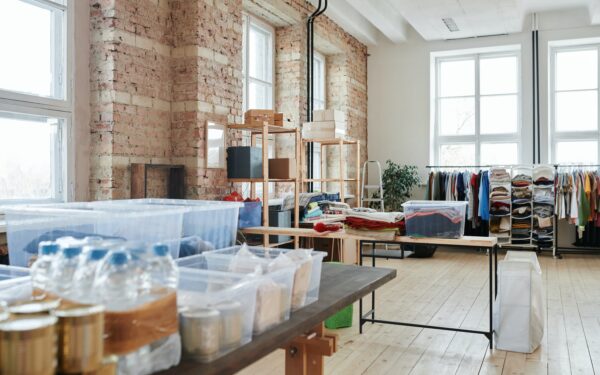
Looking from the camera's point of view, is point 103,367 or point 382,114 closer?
point 103,367

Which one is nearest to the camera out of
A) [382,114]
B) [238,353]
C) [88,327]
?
[88,327]

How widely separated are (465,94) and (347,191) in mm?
2633

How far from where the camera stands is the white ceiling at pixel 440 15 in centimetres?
712

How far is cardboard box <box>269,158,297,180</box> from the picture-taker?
5.45 meters

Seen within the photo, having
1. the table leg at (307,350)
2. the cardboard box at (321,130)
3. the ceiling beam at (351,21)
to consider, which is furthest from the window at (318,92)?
the table leg at (307,350)

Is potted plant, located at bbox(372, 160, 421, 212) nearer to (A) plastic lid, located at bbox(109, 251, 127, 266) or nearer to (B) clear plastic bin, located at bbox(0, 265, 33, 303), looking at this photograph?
(B) clear plastic bin, located at bbox(0, 265, 33, 303)

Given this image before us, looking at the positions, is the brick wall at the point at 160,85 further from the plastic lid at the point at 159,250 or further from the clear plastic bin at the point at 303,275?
the plastic lid at the point at 159,250

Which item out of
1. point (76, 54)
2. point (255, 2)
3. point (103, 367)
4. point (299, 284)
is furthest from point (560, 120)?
point (103, 367)

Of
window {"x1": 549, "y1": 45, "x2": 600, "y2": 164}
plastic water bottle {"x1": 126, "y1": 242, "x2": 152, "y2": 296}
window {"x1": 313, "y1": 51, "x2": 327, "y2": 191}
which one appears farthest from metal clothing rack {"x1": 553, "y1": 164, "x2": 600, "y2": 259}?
plastic water bottle {"x1": 126, "y1": 242, "x2": 152, "y2": 296}

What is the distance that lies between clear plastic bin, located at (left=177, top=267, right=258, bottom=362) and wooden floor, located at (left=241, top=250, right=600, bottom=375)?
2032 millimetres

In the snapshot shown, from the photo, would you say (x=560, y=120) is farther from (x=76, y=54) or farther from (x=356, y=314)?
(x=76, y=54)

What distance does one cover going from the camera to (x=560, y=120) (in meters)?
8.75

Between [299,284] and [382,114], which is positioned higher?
[382,114]

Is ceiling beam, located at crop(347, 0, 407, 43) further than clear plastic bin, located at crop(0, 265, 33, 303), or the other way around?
ceiling beam, located at crop(347, 0, 407, 43)
